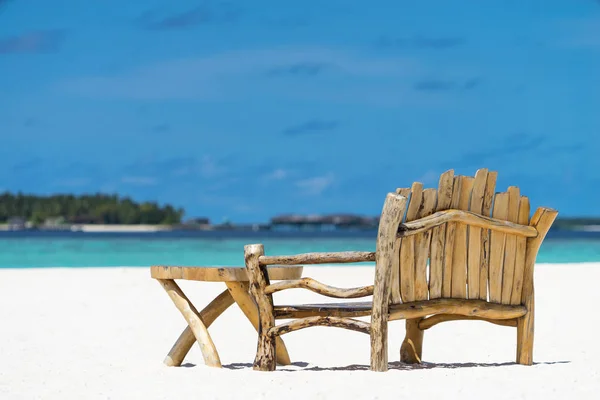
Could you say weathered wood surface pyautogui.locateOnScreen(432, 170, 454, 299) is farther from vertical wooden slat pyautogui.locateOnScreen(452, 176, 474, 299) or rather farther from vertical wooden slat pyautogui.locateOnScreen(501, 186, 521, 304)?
vertical wooden slat pyautogui.locateOnScreen(501, 186, 521, 304)

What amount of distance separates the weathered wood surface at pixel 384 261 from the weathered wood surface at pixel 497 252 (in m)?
0.86

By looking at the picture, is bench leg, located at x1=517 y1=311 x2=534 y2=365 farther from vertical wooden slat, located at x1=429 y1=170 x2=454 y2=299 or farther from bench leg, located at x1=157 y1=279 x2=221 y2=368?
bench leg, located at x1=157 y1=279 x2=221 y2=368

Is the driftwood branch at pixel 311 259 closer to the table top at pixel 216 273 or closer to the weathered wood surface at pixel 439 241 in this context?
the table top at pixel 216 273

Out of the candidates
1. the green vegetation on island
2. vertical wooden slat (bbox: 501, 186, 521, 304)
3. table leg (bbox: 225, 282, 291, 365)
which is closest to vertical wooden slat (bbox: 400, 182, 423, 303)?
vertical wooden slat (bbox: 501, 186, 521, 304)

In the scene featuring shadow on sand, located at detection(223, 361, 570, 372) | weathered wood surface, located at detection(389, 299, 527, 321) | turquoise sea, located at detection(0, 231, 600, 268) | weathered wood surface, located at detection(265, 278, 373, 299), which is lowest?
shadow on sand, located at detection(223, 361, 570, 372)

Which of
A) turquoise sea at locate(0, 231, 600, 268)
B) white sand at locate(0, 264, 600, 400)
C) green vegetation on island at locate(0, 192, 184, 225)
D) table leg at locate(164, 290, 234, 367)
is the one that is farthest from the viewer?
green vegetation on island at locate(0, 192, 184, 225)

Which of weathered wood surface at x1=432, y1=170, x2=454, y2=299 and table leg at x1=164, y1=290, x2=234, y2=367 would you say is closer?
→ weathered wood surface at x1=432, y1=170, x2=454, y2=299

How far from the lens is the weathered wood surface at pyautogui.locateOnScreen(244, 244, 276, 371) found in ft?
21.7

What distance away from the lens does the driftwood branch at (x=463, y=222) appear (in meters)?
6.37

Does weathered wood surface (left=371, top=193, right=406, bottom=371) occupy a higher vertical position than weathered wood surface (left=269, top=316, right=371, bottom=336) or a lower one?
higher

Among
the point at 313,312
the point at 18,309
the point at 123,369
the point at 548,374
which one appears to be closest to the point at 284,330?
the point at 313,312

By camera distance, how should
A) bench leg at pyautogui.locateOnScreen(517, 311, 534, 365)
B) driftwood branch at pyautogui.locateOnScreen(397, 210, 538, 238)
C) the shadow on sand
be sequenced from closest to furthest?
driftwood branch at pyautogui.locateOnScreen(397, 210, 538, 238), bench leg at pyautogui.locateOnScreen(517, 311, 534, 365), the shadow on sand

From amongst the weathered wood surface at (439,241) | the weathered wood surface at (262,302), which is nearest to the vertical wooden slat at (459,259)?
the weathered wood surface at (439,241)

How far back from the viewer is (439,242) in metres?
6.60
